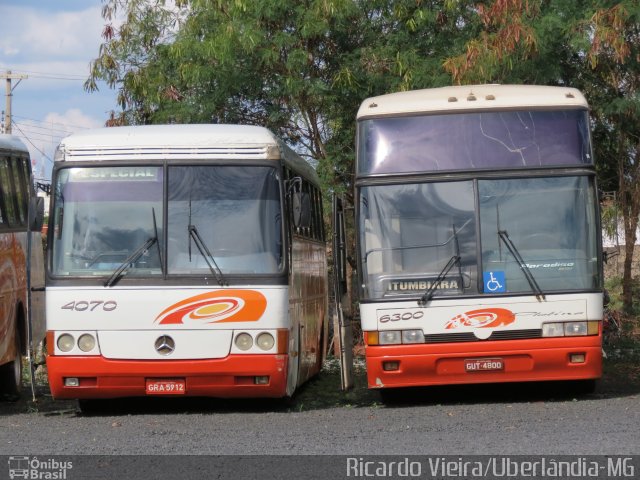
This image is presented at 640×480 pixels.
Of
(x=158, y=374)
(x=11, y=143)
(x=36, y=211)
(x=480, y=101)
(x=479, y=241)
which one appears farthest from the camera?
(x=11, y=143)

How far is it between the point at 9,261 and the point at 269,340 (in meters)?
4.02

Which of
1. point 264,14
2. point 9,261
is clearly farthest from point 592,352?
point 264,14

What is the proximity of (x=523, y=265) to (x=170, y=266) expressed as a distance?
363cm

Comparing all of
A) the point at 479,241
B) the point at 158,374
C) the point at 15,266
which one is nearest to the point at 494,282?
the point at 479,241

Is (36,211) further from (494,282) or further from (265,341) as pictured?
(494,282)

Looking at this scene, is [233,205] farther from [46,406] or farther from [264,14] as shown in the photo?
[264,14]

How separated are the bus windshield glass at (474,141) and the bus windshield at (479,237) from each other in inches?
8.7

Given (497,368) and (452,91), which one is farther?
(452,91)

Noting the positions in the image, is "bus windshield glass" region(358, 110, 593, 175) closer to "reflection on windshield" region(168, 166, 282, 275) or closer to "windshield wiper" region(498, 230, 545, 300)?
"windshield wiper" region(498, 230, 545, 300)

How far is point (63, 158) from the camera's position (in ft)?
44.9

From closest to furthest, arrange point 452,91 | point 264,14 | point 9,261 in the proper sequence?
point 452,91 → point 9,261 → point 264,14

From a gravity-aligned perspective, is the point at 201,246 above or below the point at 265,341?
above

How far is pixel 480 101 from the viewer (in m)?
14.2
